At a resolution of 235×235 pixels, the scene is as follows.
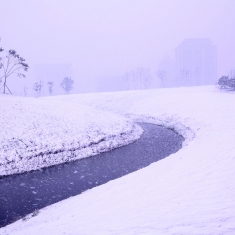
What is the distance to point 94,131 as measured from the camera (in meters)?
27.9

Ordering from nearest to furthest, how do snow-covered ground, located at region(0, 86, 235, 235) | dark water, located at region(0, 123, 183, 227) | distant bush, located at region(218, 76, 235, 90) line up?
snow-covered ground, located at region(0, 86, 235, 235) → dark water, located at region(0, 123, 183, 227) → distant bush, located at region(218, 76, 235, 90)

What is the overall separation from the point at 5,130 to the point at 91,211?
16.6 m

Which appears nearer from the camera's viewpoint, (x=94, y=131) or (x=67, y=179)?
(x=67, y=179)

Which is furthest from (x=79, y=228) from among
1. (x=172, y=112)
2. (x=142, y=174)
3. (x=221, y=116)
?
(x=172, y=112)

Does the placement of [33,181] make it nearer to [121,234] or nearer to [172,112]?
[121,234]

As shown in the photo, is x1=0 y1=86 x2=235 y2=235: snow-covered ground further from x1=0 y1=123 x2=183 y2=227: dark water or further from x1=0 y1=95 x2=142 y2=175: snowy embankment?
x1=0 y1=95 x2=142 y2=175: snowy embankment

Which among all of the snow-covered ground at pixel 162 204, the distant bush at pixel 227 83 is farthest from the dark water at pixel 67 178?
the distant bush at pixel 227 83

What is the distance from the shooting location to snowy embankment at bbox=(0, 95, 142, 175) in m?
20.2

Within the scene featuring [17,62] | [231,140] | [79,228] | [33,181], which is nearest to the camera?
[79,228]

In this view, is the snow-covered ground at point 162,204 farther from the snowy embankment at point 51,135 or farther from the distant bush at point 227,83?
the distant bush at point 227,83

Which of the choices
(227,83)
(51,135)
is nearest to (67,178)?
(51,135)

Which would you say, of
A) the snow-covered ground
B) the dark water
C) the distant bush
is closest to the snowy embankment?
the dark water

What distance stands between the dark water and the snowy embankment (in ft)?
4.29

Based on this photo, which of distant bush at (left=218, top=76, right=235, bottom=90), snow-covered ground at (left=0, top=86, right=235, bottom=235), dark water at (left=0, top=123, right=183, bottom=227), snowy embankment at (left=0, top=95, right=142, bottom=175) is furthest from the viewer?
distant bush at (left=218, top=76, right=235, bottom=90)
